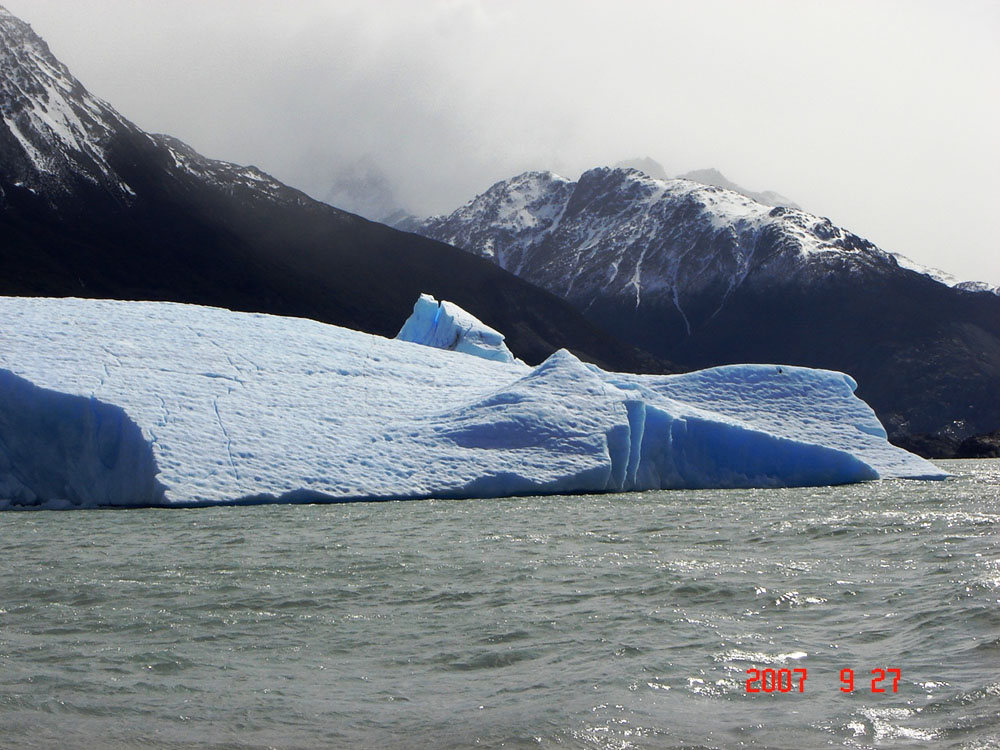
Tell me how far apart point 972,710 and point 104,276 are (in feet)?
254

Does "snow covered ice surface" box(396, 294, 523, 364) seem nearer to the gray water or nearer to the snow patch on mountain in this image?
the gray water

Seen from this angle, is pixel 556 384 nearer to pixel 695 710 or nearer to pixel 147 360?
pixel 147 360

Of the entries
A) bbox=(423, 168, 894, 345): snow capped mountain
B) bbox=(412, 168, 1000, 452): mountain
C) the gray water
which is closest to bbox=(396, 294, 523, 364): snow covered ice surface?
the gray water

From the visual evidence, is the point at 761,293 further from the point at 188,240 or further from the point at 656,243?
the point at 188,240

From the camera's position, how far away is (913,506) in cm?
1400

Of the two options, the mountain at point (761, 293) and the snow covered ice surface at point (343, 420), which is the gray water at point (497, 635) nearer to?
the snow covered ice surface at point (343, 420)

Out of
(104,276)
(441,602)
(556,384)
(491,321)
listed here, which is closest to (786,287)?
(491,321)

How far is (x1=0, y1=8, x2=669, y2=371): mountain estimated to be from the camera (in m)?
78.6

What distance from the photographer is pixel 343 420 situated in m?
15.9
